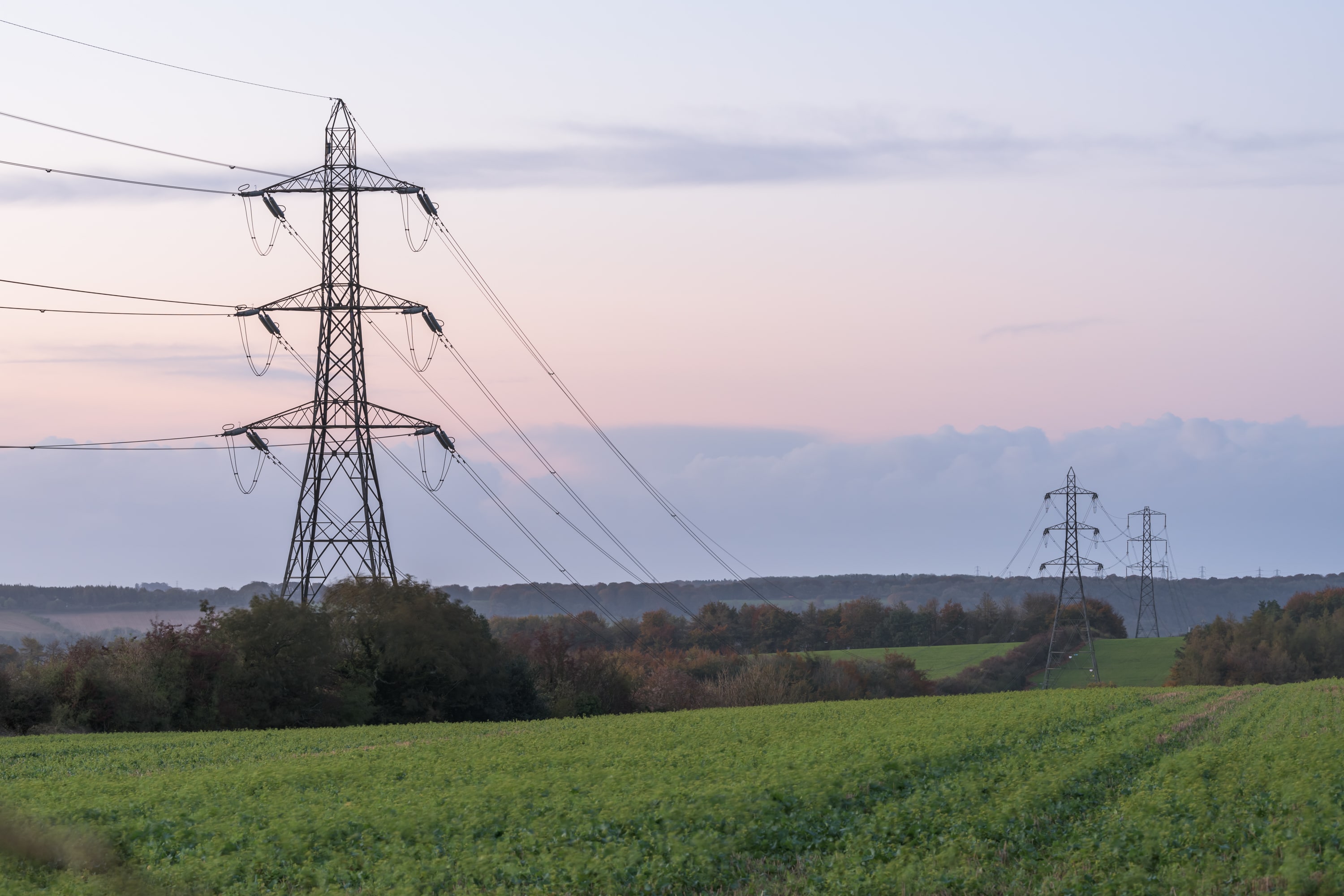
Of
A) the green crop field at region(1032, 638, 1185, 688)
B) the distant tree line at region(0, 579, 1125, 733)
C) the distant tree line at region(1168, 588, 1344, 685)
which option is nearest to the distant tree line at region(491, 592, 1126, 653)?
the green crop field at region(1032, 638, 1185, 688)

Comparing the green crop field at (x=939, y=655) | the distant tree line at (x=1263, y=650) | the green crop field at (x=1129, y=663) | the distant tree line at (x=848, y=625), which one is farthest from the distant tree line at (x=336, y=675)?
the distant tree line at (x=848, y=625)

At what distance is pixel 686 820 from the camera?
66.3ft

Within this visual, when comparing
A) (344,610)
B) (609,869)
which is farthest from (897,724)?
(344,610)

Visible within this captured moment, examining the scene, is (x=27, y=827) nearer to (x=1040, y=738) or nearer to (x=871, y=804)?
(x=871, y=804)

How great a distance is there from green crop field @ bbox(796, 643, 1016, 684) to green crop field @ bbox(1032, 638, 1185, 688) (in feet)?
28.7

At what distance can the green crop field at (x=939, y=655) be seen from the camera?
4781 inches

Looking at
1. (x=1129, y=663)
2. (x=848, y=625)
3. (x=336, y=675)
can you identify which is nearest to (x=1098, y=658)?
(x=1129, y=663)

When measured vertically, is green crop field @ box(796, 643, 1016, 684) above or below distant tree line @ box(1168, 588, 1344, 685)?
below

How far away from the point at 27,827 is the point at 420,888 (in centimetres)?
941

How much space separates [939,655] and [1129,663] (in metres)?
20.7

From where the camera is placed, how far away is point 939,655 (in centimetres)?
13150

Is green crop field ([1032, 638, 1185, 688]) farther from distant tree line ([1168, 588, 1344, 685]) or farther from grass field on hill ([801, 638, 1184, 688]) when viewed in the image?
distant tree line ([1168, 588, 1344, 685])

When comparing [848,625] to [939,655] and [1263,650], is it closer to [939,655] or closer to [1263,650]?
[939,655]

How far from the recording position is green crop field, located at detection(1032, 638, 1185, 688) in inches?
4373
